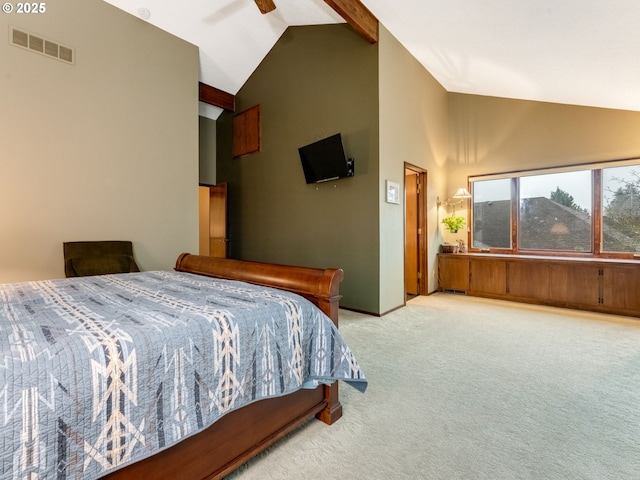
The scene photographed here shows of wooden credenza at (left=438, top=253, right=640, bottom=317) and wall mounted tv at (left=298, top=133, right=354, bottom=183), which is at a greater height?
wall mounted tv at (left=298, top=133, right=354, bottom=183)

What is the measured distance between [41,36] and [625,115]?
22.9 feet

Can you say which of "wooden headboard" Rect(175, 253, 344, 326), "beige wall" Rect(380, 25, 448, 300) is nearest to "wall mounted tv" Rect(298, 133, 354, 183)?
"beige wall" Rect(380, 25, 448, 300)

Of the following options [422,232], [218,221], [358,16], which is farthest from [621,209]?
[218,221]

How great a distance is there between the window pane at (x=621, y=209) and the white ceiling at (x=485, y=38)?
860 millimetres

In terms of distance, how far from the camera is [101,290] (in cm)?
185

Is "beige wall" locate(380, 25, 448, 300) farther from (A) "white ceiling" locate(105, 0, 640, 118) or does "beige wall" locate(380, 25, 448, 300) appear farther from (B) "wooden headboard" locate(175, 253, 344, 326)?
(B) "wooden headboard" locate(175, 253, 344, 326)

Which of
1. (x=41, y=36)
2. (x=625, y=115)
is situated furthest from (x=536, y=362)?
(x=41, y=36)

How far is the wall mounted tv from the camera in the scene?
13.5 ft

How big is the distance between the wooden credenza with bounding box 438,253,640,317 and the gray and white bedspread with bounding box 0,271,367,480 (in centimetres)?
400

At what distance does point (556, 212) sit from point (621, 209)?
2.31 feet

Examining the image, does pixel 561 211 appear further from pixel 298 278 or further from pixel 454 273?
pixel 298 278

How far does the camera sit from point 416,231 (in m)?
5.16

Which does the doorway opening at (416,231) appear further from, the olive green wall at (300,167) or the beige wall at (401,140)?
the olive green wall at (300,167)

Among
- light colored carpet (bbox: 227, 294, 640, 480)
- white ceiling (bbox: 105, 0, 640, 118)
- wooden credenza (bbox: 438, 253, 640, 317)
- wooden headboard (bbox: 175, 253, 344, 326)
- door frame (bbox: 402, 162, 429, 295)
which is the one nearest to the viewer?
light colored carpet (bbox: 227, 294, 640, 480)
